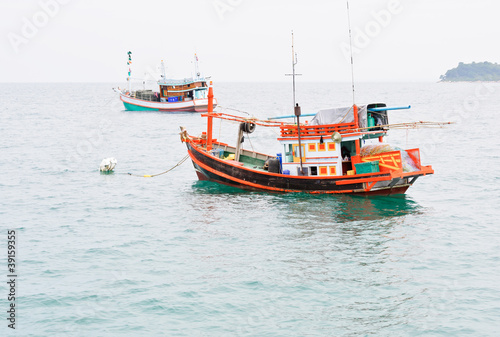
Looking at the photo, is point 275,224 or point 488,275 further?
point 275,224

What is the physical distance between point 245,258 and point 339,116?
11.2 m

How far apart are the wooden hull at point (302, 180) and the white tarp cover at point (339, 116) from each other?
285cm

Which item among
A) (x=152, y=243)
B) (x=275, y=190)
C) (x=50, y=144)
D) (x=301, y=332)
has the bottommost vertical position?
(x=301, y=332)

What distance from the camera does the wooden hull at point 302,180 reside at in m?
27.2

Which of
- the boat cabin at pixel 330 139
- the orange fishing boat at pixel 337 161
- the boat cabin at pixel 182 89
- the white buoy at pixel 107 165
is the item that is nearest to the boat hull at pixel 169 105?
the boat cabin at pixel 182 89

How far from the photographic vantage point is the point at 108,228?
79.7ft

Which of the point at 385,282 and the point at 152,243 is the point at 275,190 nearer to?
the point at 152,243

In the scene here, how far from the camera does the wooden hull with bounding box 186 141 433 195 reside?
2716 cm

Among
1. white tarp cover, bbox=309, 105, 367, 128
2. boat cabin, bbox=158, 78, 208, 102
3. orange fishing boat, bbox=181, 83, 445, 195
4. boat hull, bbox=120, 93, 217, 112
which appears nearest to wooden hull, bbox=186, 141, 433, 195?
orange fishing boat, bbox=181, 83, 445, 195

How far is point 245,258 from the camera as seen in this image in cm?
1994

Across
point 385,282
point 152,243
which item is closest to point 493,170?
point 385,282

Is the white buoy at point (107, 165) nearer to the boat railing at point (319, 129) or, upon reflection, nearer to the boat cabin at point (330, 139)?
the boat cabin at point (330, 139)

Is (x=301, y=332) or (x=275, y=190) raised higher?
(x=275, y=190)

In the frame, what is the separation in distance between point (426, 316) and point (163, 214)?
573 inches
